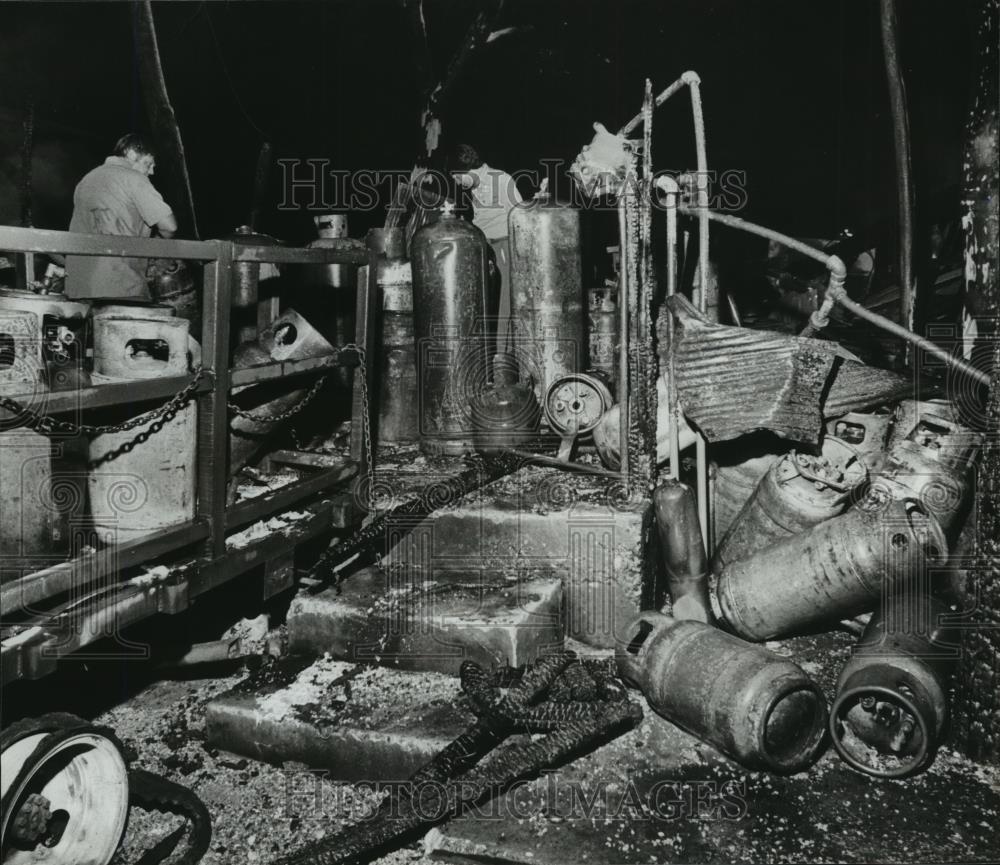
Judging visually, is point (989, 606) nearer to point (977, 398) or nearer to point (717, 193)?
point (977, 398)

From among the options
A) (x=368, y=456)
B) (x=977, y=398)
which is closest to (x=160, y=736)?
(x=368, y=456)

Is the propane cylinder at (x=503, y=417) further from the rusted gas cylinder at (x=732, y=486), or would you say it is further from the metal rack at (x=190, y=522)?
the rusted gas cylinder at (x=732, y=486)

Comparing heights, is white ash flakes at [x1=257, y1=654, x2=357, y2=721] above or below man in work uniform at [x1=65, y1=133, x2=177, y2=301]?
below

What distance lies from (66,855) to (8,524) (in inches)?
54.8

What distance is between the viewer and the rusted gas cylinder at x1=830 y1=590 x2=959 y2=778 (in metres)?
3.40

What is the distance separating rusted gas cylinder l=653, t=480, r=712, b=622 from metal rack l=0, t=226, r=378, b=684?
7.36 ft

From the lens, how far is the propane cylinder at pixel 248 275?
726 cm

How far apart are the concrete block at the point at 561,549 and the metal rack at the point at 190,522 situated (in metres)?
0.70

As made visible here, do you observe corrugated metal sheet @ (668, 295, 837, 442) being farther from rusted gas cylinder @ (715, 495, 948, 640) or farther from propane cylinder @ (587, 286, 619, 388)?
propane cylinder @ (587, 286, 619, 388)

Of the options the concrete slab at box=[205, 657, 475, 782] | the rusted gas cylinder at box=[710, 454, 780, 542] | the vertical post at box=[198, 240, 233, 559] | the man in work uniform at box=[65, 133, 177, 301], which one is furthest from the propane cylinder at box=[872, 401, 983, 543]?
the man in work uniform at box=[65, 133, 177, 301]

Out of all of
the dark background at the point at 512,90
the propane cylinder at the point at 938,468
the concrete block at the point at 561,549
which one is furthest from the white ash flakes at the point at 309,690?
the dark background at the point at 512,90

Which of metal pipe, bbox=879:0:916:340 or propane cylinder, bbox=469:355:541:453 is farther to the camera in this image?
propane cylinder, bbox=469:355:541:453

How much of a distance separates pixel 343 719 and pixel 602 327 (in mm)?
5198

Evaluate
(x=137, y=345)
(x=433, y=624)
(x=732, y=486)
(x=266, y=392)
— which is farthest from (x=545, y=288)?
(x=137, y=345)
